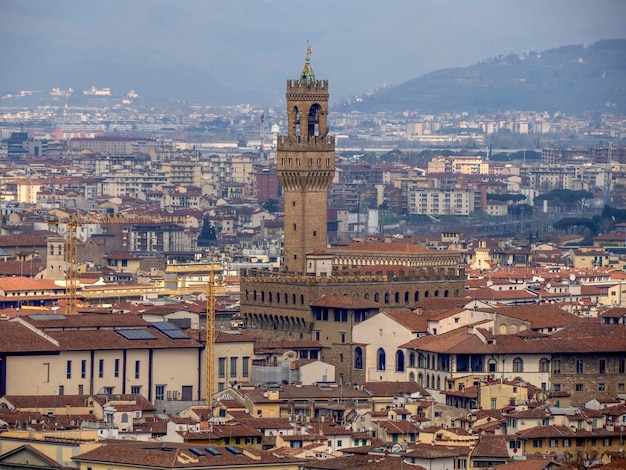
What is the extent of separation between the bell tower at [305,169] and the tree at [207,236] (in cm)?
5280

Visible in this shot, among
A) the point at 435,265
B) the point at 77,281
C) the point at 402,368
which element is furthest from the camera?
the point at 77,281

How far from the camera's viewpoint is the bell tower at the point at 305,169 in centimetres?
7656

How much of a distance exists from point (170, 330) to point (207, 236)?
2779 inches

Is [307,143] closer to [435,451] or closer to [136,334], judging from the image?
[136,334]

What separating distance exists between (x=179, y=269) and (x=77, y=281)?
611cm

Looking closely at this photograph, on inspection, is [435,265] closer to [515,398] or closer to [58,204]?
[515,398]

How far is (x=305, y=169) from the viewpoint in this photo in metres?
77.0

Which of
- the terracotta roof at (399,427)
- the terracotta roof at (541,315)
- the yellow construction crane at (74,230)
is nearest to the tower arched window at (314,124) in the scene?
the yellow construction crane at (74,230)

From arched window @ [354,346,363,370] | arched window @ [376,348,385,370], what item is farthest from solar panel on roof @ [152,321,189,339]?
arched window @ [376,348,385,370]

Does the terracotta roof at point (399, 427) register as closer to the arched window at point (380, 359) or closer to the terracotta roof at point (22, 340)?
the terracotta roof at point (22, 340)

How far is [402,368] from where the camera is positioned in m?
65.0

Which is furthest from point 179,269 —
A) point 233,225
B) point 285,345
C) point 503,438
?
point 233,225

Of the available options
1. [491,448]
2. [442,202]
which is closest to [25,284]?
[491,448]

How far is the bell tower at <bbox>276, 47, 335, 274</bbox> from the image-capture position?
76562 millimetres
